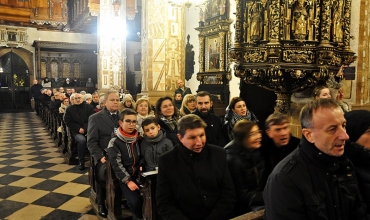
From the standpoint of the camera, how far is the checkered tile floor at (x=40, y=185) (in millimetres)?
4277

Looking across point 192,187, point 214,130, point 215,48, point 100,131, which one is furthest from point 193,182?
point 215,48

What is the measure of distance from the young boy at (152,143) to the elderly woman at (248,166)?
1.08m

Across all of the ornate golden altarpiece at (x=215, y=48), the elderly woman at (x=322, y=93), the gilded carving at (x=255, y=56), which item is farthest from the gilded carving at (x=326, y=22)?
the ornate golden altarpiece at (x=215, y=48)

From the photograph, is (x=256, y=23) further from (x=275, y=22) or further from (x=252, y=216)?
(x=252, y=216)

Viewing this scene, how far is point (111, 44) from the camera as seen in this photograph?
12.3 meters

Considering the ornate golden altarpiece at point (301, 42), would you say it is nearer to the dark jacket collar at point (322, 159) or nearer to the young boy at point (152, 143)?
the young boy at point (152, 143)

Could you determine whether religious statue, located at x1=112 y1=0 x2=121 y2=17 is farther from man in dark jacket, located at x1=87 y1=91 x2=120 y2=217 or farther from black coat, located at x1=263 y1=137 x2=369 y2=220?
black coat, located at x1=263 y1=137 x2=369 y2=220

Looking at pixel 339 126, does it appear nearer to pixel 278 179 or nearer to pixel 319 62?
pixel 278 179

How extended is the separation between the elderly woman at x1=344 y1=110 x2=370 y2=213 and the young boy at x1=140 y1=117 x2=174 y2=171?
1954 mm

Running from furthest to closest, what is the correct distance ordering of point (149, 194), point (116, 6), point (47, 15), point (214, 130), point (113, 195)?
1. point (47, 15)
2. point (116, 6)
3. point (214, 130)
4. point (113, 195)
5. point (149, 194)

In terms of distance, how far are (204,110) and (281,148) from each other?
1.83m

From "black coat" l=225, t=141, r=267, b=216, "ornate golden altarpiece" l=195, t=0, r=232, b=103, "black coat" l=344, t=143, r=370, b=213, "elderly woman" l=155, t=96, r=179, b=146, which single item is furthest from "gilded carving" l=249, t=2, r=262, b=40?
"ornate golden altarpiece" l=195, t=0, r=232, b=103

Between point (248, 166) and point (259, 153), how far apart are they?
13cm

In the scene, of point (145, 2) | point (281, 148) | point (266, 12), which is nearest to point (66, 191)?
point (281, 148)
